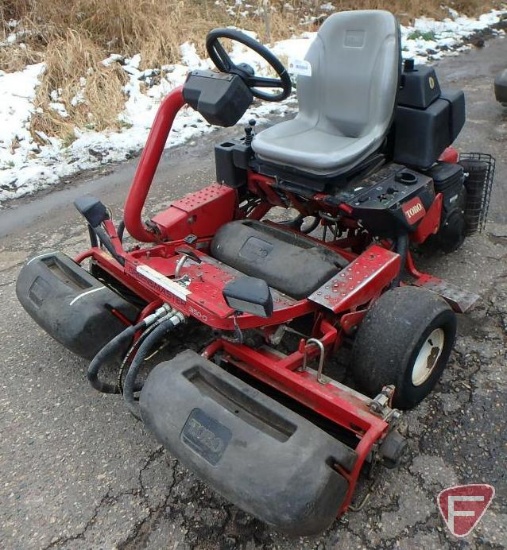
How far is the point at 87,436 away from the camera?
2.19 meters

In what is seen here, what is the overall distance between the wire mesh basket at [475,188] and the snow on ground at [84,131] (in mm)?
2676

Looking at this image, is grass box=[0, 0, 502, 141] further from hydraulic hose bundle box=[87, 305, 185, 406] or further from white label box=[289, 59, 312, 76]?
hydraulic hose bundle box=[87, 305, 185, 406]

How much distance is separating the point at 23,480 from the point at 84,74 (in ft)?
15.3

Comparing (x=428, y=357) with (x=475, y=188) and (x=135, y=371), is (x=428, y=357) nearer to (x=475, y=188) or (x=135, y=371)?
(x=135, y=371)

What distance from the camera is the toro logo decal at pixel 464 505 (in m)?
1.79

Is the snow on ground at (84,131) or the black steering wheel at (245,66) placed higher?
the black steering wheel at (245,66)

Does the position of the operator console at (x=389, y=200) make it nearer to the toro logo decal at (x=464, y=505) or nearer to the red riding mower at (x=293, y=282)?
the red riding mower at (x=293, y=282)

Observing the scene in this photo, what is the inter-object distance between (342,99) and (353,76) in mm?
128

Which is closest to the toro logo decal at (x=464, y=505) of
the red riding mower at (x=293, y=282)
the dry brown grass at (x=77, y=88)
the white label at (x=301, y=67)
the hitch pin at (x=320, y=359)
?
the red riding mower at (x=293, y=282)

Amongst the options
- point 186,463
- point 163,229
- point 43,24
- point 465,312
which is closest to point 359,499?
point 186,463

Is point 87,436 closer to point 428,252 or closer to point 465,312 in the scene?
point 465,312

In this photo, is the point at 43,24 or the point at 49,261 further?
the point at 43,24

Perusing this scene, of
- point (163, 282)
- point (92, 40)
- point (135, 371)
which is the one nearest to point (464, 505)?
point (135, 371)

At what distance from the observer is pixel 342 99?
2820 mm
